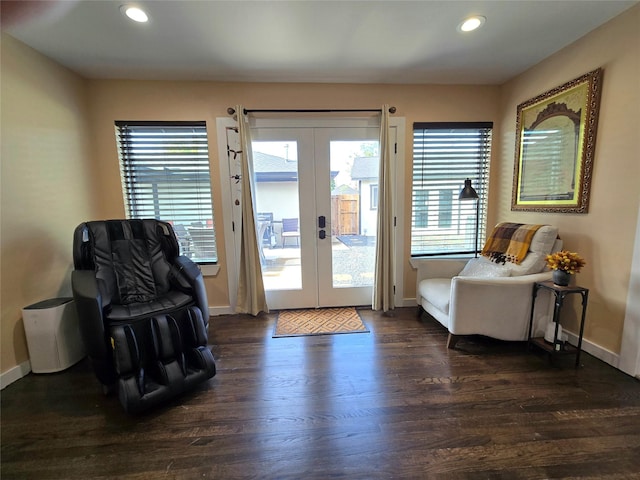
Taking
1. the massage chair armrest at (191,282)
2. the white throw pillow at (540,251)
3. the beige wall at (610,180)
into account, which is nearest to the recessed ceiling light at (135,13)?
the massage chair armrest at (191,282)

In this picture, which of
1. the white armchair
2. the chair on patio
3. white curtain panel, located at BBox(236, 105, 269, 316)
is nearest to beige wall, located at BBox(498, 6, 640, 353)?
the white armchair

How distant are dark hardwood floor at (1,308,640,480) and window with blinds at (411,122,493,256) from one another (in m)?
1.29

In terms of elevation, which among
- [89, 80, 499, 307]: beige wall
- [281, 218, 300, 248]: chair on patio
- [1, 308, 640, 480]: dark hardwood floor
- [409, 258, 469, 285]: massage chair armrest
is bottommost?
[1, 308, 640, 480]: dark hardwood floor

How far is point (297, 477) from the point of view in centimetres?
122

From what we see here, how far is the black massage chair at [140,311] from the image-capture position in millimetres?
1612

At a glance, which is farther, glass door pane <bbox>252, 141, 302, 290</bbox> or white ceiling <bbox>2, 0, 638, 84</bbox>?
glass door pane <bbox>252, 141, 302, 290</bbox>

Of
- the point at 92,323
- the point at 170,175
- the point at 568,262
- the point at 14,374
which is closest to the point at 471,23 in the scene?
the point at 568,262

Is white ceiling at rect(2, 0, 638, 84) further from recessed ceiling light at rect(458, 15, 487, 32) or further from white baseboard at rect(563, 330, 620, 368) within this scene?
white baseboard at rect(563, 330, 620, 368)

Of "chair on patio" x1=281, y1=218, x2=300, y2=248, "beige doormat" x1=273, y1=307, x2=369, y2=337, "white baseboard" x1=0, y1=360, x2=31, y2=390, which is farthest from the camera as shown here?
"chair on patio" x1=281, y1=218, x2=300, y2=248

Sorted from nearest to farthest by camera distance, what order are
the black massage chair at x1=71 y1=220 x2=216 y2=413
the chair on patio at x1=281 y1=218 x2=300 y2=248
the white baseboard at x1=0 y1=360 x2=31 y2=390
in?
the black massage chair at x1=71 y1=220 x2=216 y2=413
the white baseboard at x1=0 y1=360 x2=31 y2=390
the chair on patio at x1=281 y1=218 x2=300 y2=248

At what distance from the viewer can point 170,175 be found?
280cm

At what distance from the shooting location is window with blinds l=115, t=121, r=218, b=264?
272 cm

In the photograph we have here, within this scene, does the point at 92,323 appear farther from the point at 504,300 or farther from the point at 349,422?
the point at 504,300

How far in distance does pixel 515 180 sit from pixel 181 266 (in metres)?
3.30
